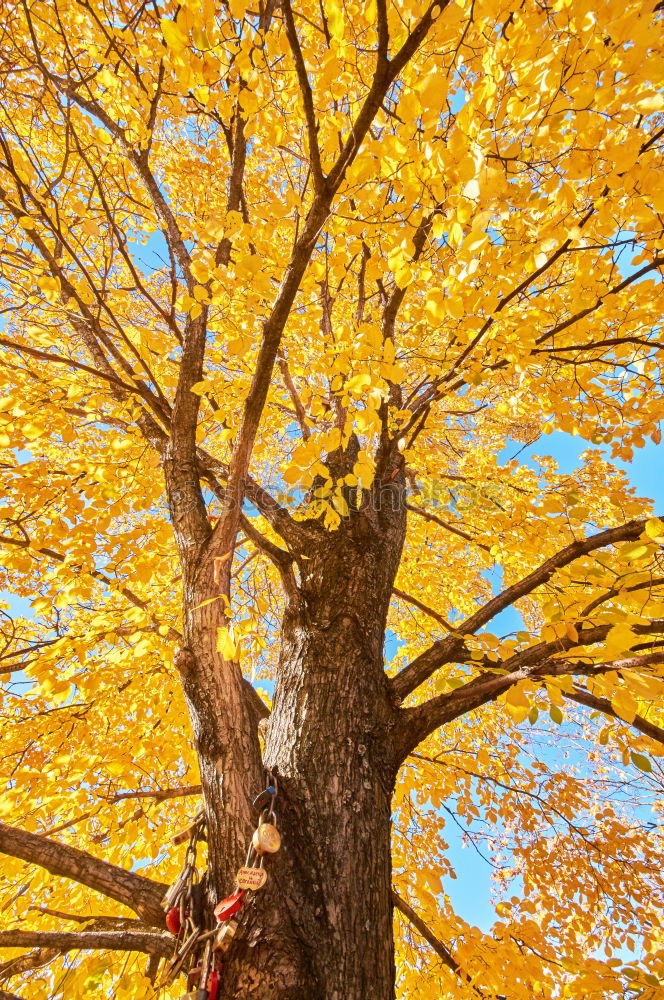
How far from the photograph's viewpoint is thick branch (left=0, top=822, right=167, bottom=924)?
5.03ft

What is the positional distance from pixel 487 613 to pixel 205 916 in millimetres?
1754

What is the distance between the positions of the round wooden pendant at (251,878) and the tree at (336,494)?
0.43 ft

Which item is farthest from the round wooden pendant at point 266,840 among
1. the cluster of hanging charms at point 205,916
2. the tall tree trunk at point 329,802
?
the tall tree trunk at point 329,802

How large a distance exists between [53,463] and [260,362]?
13.8ft

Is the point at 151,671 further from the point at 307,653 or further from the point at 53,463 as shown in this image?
the point at 53,463

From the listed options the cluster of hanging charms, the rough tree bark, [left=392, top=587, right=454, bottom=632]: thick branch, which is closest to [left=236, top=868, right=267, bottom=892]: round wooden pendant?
the cluster of hanging charms

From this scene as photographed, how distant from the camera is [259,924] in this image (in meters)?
1.57

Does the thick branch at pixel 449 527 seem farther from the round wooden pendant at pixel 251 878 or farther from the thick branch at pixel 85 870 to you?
the thick branch at pixel 85 870

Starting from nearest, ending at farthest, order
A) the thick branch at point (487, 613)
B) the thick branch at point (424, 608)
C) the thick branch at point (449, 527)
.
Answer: the thick branch at point (487, 613) → the thick branch at point (424, 608) → the thick branch at point (449, 527)

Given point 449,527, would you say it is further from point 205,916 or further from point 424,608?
point 205,916

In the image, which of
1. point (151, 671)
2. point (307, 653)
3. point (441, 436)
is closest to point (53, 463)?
point (151, 671)

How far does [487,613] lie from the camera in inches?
95.4

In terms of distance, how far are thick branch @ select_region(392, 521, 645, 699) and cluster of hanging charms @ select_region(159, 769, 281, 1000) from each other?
0.91 m

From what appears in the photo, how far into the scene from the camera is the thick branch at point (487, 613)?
2190 mm
